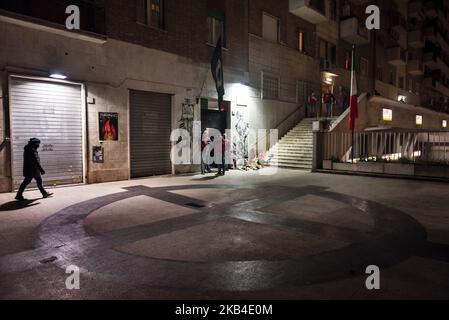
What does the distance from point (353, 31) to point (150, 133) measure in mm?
19029

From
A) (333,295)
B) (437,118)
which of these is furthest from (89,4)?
(437,118)

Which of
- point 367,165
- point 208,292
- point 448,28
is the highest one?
point 448,28

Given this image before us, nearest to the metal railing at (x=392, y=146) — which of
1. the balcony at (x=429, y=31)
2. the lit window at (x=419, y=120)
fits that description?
the lit window at (x=419, y=120)

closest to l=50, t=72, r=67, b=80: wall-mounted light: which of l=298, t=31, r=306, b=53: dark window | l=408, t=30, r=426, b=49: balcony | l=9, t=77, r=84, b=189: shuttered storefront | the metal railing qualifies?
l=9, t=77, r=84, b=189: shuttered storefront

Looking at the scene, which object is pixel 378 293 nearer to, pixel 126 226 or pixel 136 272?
pixel 136 272

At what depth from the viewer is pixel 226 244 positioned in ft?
17.3

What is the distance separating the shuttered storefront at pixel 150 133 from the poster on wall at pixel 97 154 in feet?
Answer: 4.30

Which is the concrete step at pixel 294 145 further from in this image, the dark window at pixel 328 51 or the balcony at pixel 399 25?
the balcony at pixel 399 25

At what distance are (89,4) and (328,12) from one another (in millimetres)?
17942

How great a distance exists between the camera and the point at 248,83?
17625 millimetres

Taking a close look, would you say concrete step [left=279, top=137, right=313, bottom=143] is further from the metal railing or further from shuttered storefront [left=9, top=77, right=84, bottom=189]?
shuttered storefront [left=9, top=77, right=84, bottom=189]

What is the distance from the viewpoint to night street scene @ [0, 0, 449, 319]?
161 inches

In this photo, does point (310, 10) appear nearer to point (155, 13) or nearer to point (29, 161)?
point (155, 13)

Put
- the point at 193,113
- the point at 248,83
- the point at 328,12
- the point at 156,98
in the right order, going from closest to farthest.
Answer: the point at 156,98
the point at 193,113
the point at 248,83
the point at 328,12
